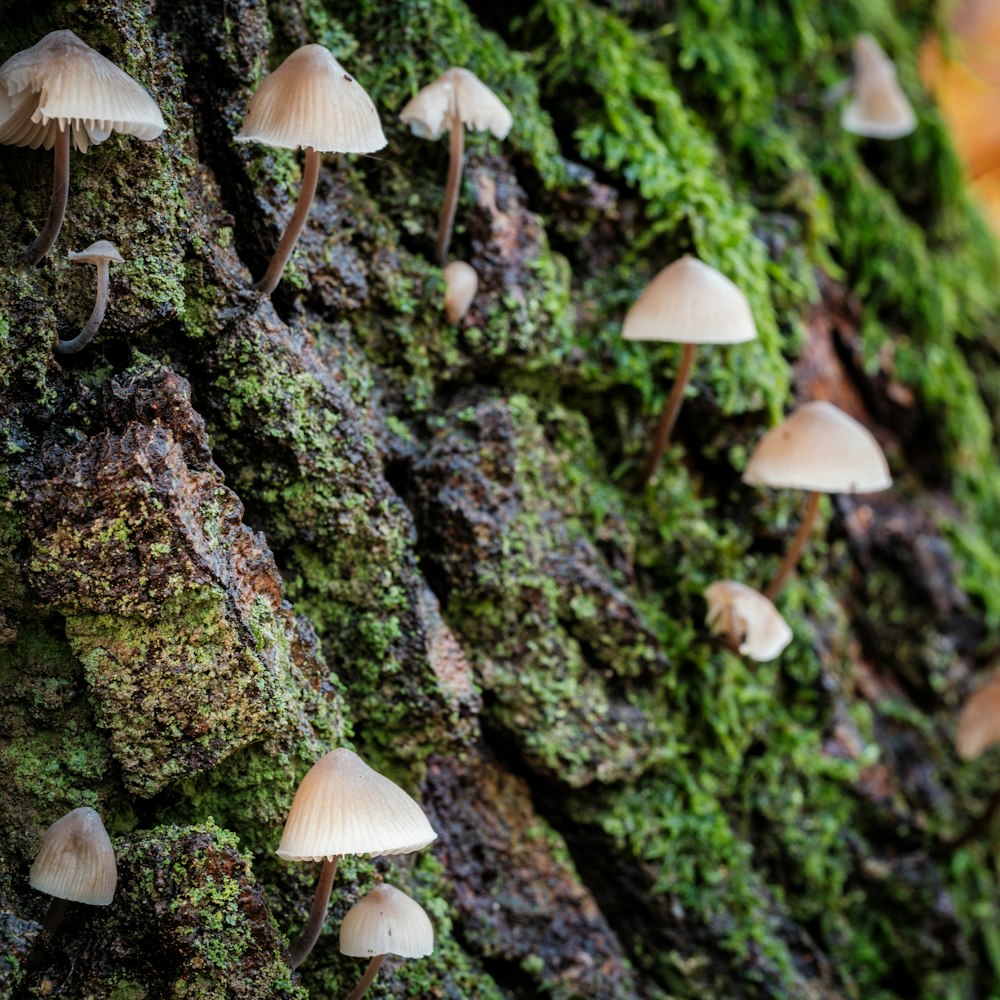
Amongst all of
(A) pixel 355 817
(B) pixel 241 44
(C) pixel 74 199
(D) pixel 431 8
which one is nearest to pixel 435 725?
(A) pixel 355 817

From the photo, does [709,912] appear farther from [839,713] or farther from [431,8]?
[431,8]

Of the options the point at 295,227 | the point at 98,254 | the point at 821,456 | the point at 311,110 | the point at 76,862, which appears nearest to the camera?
the point at 76,862

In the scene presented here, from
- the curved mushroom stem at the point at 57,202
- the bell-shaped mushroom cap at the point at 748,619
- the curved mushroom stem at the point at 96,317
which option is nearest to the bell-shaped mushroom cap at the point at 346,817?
the curved mushroom stem at the point at 96,317

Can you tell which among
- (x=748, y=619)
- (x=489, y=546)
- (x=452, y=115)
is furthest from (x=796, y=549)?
(x=452, y=115)

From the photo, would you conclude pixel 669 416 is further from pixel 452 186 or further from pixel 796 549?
pixel 452 186

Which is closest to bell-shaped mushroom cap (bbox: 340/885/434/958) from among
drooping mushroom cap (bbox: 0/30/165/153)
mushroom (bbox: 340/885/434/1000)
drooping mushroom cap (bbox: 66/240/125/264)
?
mushroom (bbox: 340/885/434/1000)

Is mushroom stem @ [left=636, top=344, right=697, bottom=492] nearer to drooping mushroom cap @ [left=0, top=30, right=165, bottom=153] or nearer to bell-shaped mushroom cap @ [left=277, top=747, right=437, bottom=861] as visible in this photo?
bell-shaped mushroom cap @ [left=277, top=747, right=437, bottom=861]
